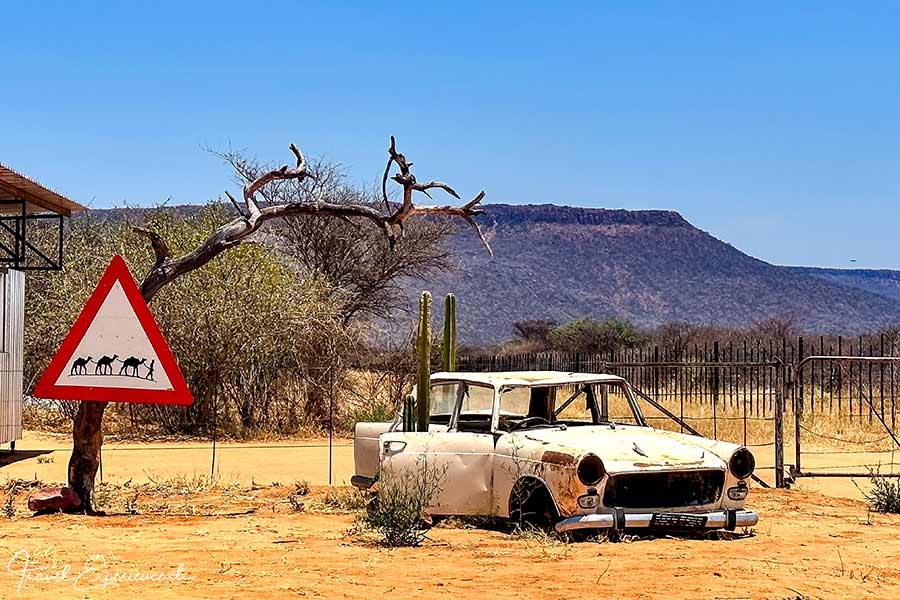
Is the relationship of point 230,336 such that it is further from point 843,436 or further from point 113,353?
point 113,353

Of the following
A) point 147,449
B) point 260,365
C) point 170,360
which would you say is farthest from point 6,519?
point 260,365

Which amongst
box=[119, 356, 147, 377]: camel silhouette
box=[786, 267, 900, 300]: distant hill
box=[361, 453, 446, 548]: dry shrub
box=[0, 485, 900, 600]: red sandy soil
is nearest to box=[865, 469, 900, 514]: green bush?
box=[0, 485, 900, 600]: red sandy soil

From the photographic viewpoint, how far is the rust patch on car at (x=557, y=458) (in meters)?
9.18

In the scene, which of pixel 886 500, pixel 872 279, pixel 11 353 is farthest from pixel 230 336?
pixel 872 279

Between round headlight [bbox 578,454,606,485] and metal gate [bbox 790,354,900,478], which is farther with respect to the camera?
metal gate [bbox 790,354,900,478]

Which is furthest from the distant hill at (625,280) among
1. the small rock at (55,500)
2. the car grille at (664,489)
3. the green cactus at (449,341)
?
the car grille at (664,489)

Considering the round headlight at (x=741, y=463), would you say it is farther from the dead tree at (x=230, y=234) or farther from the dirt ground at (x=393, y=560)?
the dead tree at (x=230, y=234)

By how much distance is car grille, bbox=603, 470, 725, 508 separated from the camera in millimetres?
9320

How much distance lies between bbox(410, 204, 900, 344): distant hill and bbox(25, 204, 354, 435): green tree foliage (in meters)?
60.8

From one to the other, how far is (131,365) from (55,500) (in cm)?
163

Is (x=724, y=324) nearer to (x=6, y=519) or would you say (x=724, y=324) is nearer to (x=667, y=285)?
(x=667, y=285)

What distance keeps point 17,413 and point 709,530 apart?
12663 mm

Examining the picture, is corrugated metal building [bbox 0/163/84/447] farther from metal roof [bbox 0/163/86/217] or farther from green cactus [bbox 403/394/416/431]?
green cactus [bbox 403/394/416/431]

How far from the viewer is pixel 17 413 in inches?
731
